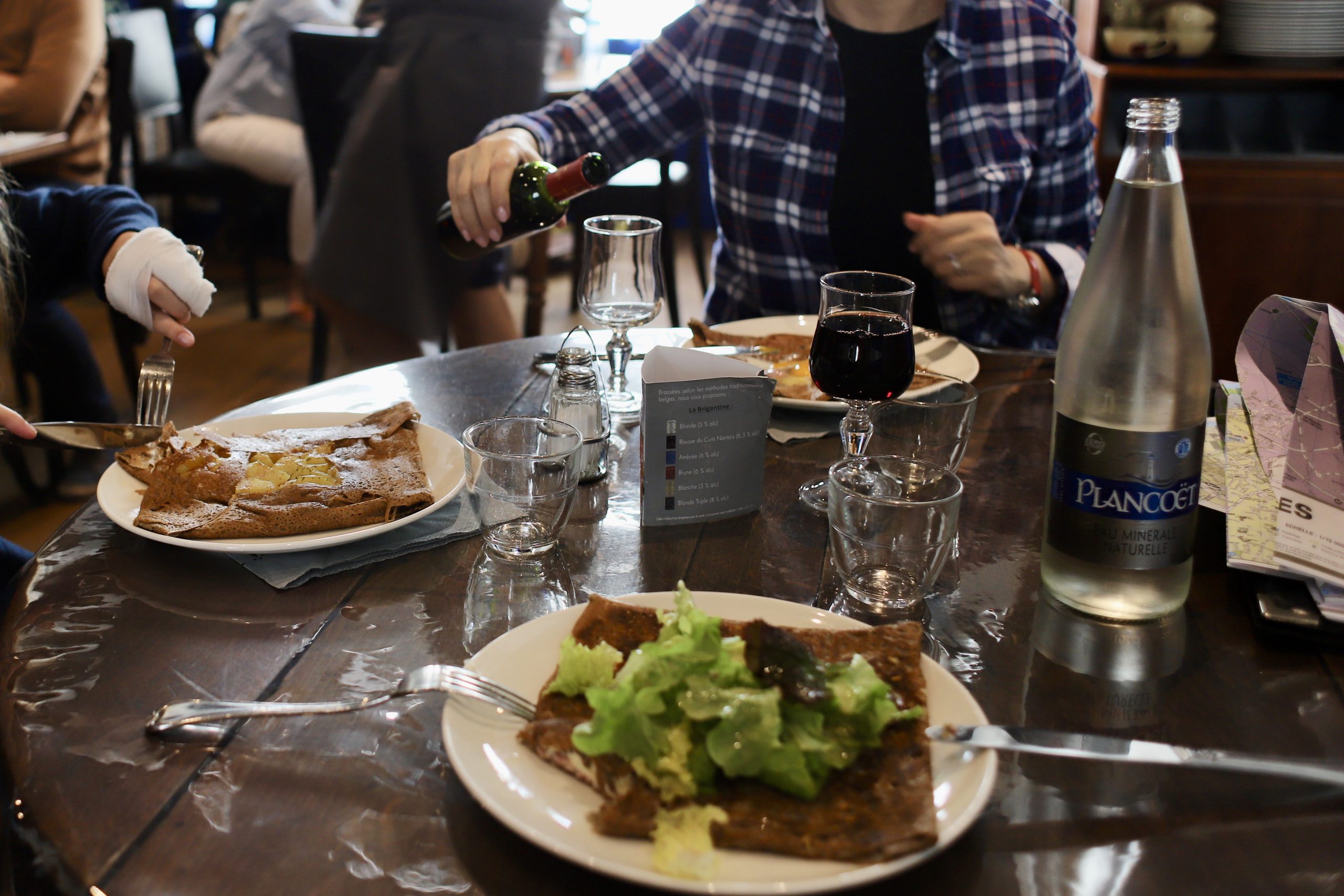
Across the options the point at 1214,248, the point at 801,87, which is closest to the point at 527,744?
the point at 801,87

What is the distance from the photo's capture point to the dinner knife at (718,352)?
1.23 metres

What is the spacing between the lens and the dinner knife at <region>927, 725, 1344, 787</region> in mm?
623

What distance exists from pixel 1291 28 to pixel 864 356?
8.91 ft

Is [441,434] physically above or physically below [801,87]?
below

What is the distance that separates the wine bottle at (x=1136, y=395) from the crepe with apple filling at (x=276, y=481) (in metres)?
0.56

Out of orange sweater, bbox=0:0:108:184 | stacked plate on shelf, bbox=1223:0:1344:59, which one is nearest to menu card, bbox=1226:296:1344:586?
stacked plate on shelf, bbox=1223:0:1344:59

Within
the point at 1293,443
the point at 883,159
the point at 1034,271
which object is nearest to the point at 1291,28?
the point at 883,159

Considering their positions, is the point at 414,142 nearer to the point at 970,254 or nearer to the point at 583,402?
the point at 970,254

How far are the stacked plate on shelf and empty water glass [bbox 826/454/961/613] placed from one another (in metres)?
2.77

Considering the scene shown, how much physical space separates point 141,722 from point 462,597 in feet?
0.82

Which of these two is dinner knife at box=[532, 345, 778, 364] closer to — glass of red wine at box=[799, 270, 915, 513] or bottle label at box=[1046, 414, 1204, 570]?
glass of red wine at box=[799, 270, 915, 513]

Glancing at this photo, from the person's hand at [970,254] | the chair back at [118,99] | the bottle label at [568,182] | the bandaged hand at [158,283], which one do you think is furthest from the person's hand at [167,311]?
the chair back at [118,99]

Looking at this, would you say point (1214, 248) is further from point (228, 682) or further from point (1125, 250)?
point (228, 682)

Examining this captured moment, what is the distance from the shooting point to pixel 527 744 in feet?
2.05
